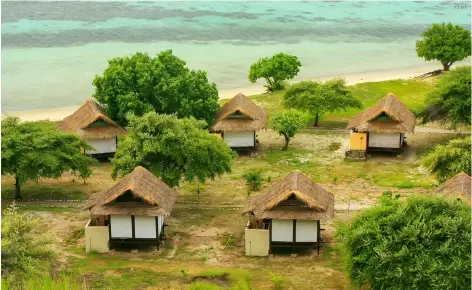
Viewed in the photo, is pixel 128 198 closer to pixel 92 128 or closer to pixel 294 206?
pixel 294 206

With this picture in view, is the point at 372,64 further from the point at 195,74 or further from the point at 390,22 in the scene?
the point at 195,74

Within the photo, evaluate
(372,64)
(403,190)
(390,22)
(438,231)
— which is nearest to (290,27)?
(390,22)

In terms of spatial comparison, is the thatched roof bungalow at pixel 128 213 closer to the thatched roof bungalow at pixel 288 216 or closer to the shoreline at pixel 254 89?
the thatched roof bungalow at pixel 288 216

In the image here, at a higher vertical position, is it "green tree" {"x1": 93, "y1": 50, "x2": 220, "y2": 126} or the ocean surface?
the ocean surface

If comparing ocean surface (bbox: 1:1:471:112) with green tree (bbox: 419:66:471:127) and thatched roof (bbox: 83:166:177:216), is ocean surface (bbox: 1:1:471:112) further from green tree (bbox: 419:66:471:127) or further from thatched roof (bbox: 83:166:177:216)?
thatched roof (bbox: 83:166:177:216)

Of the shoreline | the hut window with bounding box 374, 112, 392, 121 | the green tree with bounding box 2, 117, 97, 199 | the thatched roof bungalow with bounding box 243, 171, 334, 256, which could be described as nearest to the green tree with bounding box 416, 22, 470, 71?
the shoreline
